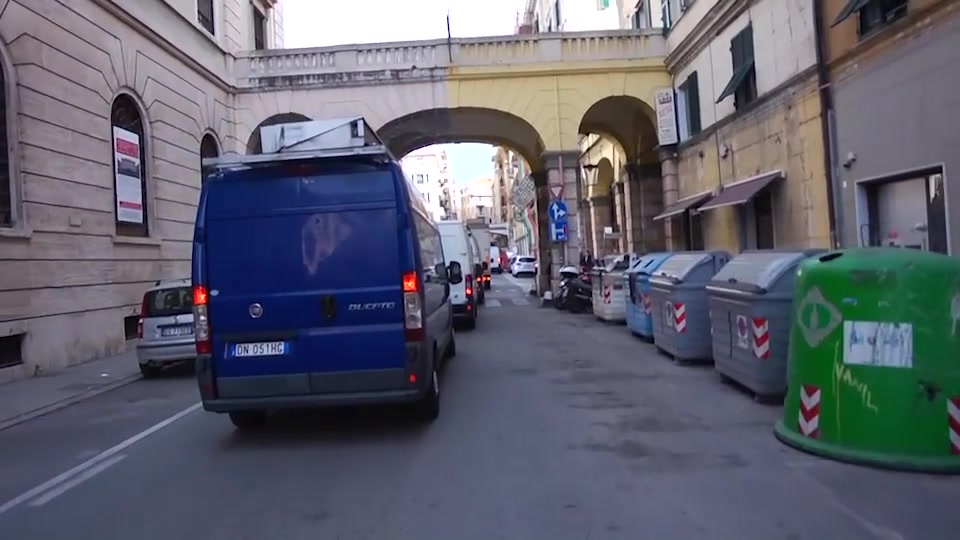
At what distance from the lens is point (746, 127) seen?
18922 millimetres

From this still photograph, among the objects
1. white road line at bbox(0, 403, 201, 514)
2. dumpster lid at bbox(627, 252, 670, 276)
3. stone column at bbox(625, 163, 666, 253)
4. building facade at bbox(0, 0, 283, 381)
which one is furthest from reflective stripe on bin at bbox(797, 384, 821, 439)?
stone column at bbox(625, 163, 666, 253)

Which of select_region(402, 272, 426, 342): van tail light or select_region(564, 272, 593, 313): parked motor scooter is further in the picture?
select_region(564, 272, 593, 313): parked motor scooter

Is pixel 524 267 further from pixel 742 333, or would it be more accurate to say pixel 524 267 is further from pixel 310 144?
pixel 310 144

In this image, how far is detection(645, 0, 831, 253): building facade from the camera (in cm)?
1578

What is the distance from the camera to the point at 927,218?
40.9 feet

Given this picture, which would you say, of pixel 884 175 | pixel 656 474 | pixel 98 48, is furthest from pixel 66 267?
pixel 884 175

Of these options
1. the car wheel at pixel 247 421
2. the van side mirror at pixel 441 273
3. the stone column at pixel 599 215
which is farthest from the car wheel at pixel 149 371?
the stone column at pixel 599 215

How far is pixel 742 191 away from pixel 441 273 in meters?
9.94

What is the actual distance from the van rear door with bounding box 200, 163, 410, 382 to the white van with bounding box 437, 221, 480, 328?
10.1 m

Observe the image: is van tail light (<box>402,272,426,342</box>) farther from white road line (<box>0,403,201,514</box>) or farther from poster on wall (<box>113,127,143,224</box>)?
poster on wall (<box>113,127,143,224</box>)

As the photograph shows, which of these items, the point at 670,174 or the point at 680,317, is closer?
the point at 680,317

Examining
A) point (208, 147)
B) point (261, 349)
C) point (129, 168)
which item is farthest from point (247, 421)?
point (208, 147)

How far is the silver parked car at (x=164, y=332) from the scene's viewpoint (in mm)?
13734

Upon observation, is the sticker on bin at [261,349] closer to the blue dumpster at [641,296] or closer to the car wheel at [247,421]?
the car wheel at [247,421]
